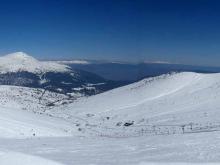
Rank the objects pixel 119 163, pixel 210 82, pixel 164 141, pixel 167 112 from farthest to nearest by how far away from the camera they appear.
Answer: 1. pixel 210 82
2. pixel 167 112
3. pixel 164 141
4. pixel 119 163

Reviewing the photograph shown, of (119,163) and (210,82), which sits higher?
(210,82)

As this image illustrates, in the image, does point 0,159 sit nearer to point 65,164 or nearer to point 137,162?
point 65,164

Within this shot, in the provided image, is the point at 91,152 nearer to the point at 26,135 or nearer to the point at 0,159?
the point at 0,159

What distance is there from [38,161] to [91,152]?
5771 mm

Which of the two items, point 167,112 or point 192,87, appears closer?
point 167,112

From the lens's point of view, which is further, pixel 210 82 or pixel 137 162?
pixel 210 82

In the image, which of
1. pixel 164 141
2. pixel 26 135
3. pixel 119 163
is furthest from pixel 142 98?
pixel 119 163

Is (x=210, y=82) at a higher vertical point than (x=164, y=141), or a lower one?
higher

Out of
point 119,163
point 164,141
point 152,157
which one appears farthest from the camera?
point 164,141

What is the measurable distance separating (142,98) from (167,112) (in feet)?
110

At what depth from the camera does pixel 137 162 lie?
18.6m

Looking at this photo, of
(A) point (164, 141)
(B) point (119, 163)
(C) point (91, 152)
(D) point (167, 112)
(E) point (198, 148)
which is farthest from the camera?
(D) point (167, 112)

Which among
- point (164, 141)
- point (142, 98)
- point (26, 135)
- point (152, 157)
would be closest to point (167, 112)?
point (142, 98)

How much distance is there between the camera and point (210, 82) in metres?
114
